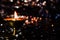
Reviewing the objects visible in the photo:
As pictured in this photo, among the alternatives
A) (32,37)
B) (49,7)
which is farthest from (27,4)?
(32,37)

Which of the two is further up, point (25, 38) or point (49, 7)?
point (49, 7)

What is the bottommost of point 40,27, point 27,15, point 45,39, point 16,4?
point 45,39

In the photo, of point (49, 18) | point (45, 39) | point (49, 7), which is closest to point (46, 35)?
point (45, 39)

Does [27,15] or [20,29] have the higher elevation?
[27,15]

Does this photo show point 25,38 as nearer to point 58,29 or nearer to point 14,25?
point 14,25

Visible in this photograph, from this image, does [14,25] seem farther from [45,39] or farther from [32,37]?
[45,39]

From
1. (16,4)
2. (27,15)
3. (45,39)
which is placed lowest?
(45,39)

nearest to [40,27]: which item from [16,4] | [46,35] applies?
[46,35]
